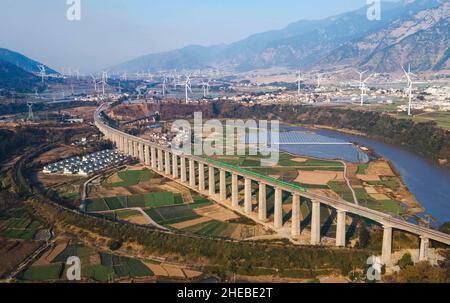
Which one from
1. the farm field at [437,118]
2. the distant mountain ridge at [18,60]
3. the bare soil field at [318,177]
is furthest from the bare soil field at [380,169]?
the distant mountain ridge at [18,60]

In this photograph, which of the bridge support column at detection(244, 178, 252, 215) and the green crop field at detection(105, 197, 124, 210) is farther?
the green crop field at detection(105, 197, 124, 210)

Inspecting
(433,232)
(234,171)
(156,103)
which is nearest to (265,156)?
(234,171)

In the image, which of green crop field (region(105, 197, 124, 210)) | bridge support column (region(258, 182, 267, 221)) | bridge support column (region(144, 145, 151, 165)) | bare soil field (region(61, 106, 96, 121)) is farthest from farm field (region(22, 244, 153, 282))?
bare soil field (region(61, 106, 96, 121))

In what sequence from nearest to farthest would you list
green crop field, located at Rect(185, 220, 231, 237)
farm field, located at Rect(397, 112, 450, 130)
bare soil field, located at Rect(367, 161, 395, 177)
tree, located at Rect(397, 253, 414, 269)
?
tree, located at Rect(397, 253, 414, 269), green crop field, located at Rect(185, 220, 231, 237), bare soil field, located at Rect(367, 161, 395, 177), farm field, located at Rect(397, 112, 450, 130)

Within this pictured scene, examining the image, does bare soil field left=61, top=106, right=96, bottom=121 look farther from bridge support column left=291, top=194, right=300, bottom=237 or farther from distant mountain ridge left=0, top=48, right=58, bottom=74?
distant mountain ridge left=0, top=48, right=58, bottom=74
